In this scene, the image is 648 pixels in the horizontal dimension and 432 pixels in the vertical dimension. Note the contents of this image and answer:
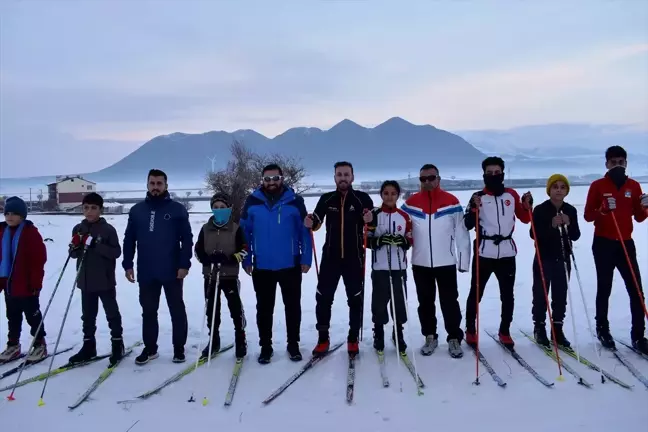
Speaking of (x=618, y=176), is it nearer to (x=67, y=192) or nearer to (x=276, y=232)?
(x=276, y=232)

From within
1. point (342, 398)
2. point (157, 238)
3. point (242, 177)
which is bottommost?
point (342, 398)

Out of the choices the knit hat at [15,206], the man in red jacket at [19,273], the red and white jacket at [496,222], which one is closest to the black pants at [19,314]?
the man in red jacket at [19,273]

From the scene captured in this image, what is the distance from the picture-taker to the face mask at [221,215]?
4.98m

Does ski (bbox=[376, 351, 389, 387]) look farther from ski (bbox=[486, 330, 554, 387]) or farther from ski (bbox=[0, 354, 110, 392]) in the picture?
ski (bbox=[0, 354, 110, 392])

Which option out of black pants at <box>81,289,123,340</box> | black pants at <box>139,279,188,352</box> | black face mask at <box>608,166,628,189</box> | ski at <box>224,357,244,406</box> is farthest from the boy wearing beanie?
black face mask at <box>608,166,628,189</box>

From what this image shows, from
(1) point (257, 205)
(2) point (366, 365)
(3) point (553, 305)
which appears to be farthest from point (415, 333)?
(1) point (257, 205)

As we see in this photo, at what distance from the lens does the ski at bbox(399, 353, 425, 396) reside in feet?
14.1

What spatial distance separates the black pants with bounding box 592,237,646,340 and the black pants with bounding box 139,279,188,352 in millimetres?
4644

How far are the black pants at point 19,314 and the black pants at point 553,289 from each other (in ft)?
18.4

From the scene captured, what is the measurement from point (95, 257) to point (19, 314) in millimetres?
1197

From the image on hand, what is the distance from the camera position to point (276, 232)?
497cm

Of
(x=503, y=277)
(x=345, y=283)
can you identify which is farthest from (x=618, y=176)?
(x=345, y=283)

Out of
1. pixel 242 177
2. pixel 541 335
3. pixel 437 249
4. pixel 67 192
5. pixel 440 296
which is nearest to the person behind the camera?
pixel 437 249

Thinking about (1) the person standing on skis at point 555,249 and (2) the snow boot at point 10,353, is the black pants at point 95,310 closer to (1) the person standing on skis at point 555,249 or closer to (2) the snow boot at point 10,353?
(2) the snow boot at point 10,353
